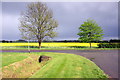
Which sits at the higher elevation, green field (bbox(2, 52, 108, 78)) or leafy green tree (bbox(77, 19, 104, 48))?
leafy green tree (bbox(77, 19, 104, 48))

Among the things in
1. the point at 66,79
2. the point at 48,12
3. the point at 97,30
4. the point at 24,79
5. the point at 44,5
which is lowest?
the point at 24,79

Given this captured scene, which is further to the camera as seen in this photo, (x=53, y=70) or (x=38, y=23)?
(x=38, y=23)

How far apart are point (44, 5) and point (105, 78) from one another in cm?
3604

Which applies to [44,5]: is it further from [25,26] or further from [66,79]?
[66,79]

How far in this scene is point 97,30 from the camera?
150 feet

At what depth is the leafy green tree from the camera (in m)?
44.6

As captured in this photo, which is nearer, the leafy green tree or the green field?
the green field

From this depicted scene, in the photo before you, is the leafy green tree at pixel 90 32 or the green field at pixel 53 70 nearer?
the green field at pixel 53 70

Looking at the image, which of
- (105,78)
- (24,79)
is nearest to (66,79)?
(105,78)

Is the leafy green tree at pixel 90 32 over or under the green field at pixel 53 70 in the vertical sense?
over

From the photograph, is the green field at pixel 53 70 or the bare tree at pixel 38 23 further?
the bare tree at pixel 38 23

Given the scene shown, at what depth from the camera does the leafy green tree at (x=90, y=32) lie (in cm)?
4459

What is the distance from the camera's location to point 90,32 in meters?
45.9

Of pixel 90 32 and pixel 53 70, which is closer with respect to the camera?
pixel 53 70
